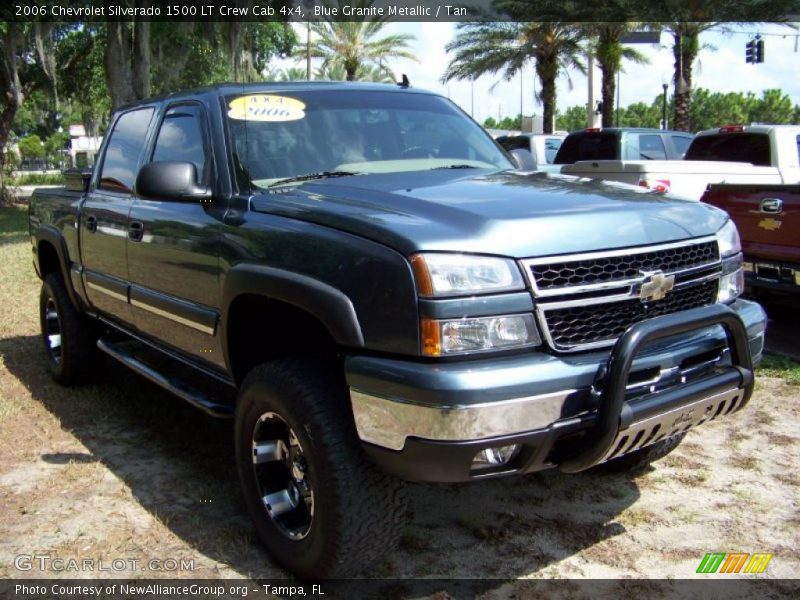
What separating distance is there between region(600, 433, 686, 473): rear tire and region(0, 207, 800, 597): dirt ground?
0.19 ft

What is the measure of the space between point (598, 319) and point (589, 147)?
33.0ft

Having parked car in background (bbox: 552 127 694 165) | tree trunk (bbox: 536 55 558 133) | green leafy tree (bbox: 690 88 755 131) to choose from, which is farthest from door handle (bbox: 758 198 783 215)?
green leafy tree (bbox: 690 88 755 131)

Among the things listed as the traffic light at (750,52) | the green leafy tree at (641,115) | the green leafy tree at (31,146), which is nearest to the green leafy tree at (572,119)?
the green leafy tree at (641,115)

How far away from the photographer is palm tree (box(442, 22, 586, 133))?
79.4ft

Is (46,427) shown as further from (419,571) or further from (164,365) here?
(419,571)

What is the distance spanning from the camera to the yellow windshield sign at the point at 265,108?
3580 mm

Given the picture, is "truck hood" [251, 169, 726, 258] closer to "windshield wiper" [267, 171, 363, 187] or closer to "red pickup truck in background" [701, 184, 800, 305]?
"windshield wiper" [267, 171, 363, 187]

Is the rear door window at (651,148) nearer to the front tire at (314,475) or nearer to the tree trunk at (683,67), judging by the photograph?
the tree trunk at (683,67)

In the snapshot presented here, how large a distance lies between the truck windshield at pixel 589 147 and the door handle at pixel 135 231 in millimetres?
8942

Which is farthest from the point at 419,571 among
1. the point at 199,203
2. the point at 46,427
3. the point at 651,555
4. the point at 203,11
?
the point at 203,11

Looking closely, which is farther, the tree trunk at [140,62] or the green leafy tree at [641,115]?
the green leafy tree at [641,115]

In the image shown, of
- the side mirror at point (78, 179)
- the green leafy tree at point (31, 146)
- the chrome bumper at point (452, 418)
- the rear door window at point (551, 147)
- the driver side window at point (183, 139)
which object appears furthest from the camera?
the green leafy tree at point (31, 146)

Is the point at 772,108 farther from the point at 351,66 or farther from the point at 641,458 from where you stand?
the point at 641,458

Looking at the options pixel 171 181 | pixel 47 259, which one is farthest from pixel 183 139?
→ pixel 47 259
